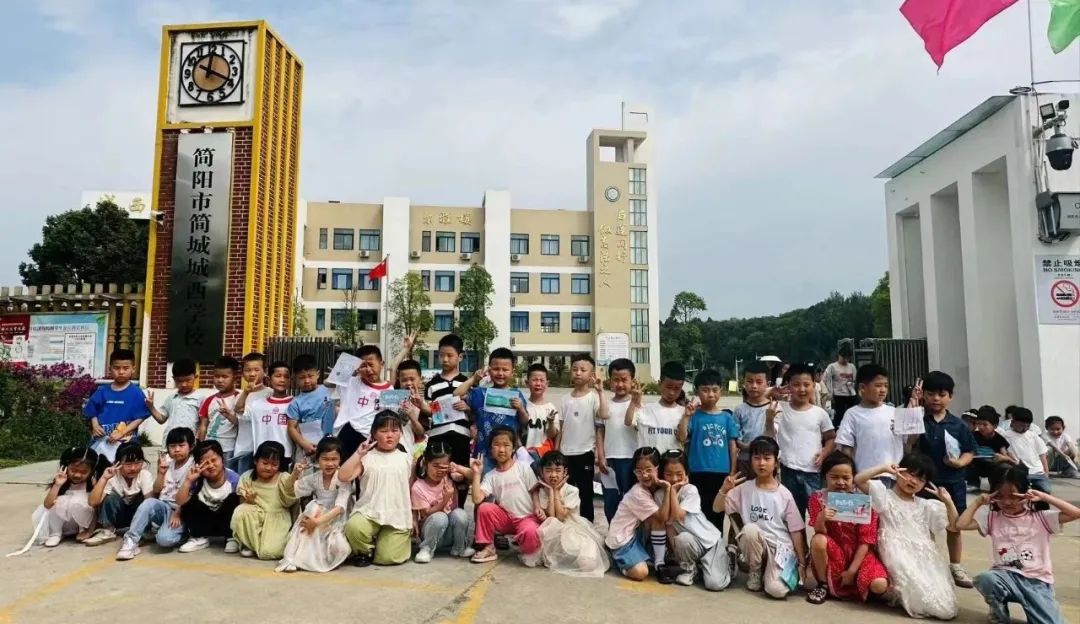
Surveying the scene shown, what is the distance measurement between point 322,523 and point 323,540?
0.11m

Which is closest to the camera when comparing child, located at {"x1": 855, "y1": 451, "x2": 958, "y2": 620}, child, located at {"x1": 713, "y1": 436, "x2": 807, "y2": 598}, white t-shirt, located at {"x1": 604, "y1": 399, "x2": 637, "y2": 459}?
child, located at {"x1": 855, "y1": 451, "x2": 958, "y2": 620}

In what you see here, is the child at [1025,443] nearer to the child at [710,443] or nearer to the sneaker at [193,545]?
the child at [710,443]

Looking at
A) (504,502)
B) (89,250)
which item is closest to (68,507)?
(504,502)

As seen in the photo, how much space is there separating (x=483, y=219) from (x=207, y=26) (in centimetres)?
2642

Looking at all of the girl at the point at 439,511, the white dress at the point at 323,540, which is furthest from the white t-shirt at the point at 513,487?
the white dress at the point at 323,540

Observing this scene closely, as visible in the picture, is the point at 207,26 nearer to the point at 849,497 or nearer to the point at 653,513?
the point at 653,513

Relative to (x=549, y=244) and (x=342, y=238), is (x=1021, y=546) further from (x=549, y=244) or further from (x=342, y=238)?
(x=342, y=238)

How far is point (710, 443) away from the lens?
16.3 ft

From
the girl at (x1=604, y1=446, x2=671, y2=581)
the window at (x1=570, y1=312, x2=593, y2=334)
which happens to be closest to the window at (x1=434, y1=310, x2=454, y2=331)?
the window at (x1=570, y1=312, x2=593, y2=334)

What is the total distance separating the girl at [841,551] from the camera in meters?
4.07

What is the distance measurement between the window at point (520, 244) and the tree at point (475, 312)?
2388mm

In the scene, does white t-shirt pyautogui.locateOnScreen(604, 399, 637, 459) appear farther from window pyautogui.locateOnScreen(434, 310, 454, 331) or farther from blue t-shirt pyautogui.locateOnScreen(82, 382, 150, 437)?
window pyautogui.locateOnScreen(434, 310, 454, 331)

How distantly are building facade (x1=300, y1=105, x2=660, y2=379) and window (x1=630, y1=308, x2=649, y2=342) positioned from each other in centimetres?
5

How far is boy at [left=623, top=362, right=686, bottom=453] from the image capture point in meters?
5.07
